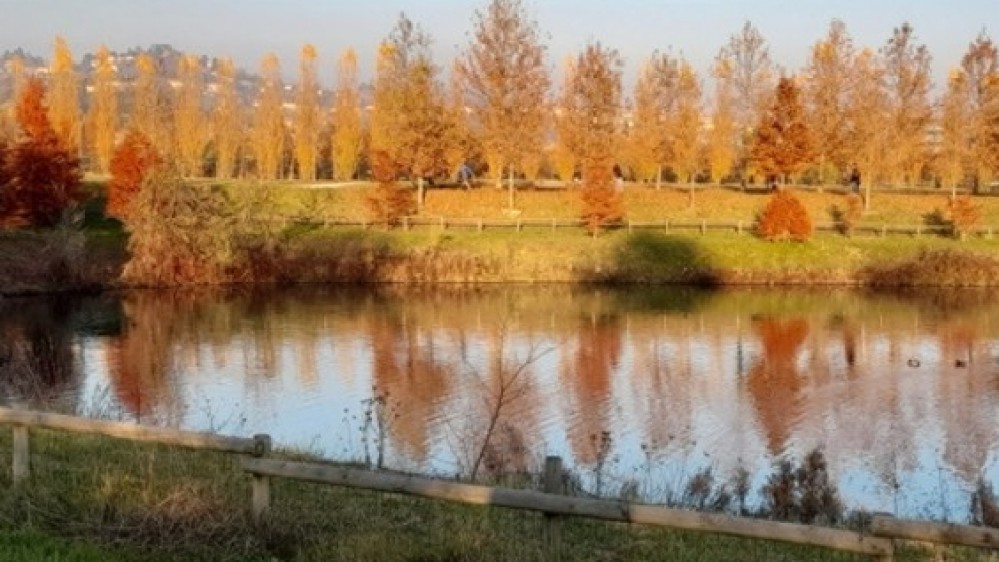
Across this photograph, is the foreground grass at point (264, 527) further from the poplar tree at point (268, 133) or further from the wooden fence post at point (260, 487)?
the poplar tree at point (268, 133)

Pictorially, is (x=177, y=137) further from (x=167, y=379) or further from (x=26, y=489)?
(x=26, y=489)

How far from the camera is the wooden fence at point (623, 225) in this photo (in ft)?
178

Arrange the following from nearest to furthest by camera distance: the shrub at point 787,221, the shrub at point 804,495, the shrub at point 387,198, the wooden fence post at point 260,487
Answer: the wooden fence post at point 260,487 → the shrub at point 804,495 → the shrub at point 787,221 → the shrub at point 387,198

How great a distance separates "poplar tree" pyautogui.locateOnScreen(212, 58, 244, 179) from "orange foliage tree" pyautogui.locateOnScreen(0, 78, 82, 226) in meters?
19.9

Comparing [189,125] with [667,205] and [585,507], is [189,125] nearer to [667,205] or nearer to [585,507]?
[667,205]

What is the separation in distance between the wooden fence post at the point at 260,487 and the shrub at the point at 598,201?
44340mm

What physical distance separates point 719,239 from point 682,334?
690 inches

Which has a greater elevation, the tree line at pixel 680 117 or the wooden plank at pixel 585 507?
the tree line at pixel 680 117

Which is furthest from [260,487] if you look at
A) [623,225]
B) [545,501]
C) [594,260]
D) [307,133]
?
[307,133]

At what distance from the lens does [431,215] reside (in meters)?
56.9

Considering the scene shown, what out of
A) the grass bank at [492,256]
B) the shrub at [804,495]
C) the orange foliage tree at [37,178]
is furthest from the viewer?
the orange foliage tree at [37,178]

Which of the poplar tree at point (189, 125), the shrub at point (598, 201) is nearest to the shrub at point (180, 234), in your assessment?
the shrub at point (598, 201)

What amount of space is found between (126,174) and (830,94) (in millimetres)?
36964

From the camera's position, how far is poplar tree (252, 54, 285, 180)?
74.0m
